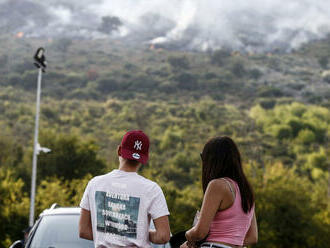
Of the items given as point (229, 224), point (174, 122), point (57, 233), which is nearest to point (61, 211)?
point (57, 233)

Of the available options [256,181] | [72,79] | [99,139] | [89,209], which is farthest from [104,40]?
[89,209]

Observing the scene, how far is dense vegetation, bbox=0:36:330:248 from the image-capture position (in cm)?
2220

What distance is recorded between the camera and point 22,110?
73062 millimetres

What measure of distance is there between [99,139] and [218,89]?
5637cm

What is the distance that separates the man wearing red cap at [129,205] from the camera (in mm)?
2719

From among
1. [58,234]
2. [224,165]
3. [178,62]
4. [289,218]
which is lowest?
[289,218]

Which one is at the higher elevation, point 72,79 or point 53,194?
point 72,79

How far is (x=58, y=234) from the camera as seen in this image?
4.62 m

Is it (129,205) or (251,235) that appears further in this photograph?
(251,235)

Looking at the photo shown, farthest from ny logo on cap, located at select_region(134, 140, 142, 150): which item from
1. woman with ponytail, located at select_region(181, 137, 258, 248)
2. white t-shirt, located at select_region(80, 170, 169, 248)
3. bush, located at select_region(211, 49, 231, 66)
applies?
bush, located at select_region(211, 49, 231, 66)

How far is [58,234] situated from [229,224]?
89.7 inches

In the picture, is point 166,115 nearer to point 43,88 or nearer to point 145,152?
point 43,88

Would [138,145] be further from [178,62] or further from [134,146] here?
[178,62]

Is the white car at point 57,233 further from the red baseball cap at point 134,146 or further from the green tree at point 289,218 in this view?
the green tree at point 289,218
